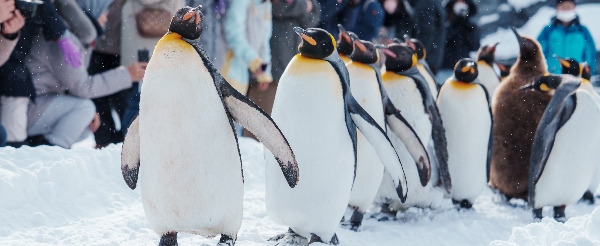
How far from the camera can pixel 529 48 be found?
4.74m

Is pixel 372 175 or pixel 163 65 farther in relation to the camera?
pixel 372 175

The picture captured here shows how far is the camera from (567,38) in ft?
22.6

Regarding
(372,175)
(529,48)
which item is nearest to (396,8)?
(529,48)

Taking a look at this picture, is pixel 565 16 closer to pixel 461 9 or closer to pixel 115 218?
pixel 461 9

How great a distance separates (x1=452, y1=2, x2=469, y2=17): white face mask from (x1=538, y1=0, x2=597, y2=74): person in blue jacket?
0.84 meters

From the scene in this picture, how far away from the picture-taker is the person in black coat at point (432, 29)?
700cm

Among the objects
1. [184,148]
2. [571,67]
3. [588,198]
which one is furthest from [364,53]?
[588,198]

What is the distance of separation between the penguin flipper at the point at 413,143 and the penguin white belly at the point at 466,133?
2.89ft

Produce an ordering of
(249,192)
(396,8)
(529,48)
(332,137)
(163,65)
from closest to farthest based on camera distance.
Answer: (163,65) → (332,137) → (249,192) → (529,48) → (396,8)

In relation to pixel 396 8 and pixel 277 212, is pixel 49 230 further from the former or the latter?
pixel 396 8

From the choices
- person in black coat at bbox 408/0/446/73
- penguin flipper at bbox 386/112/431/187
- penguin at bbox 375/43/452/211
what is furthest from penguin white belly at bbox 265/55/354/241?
person in black coat at bbox 408/0/446/73

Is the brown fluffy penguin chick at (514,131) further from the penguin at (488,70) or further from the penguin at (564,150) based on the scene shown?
the penguin at (488,70)

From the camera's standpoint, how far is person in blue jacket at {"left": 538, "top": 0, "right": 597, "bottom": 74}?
6852 millimetres

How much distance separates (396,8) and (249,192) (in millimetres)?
3835
